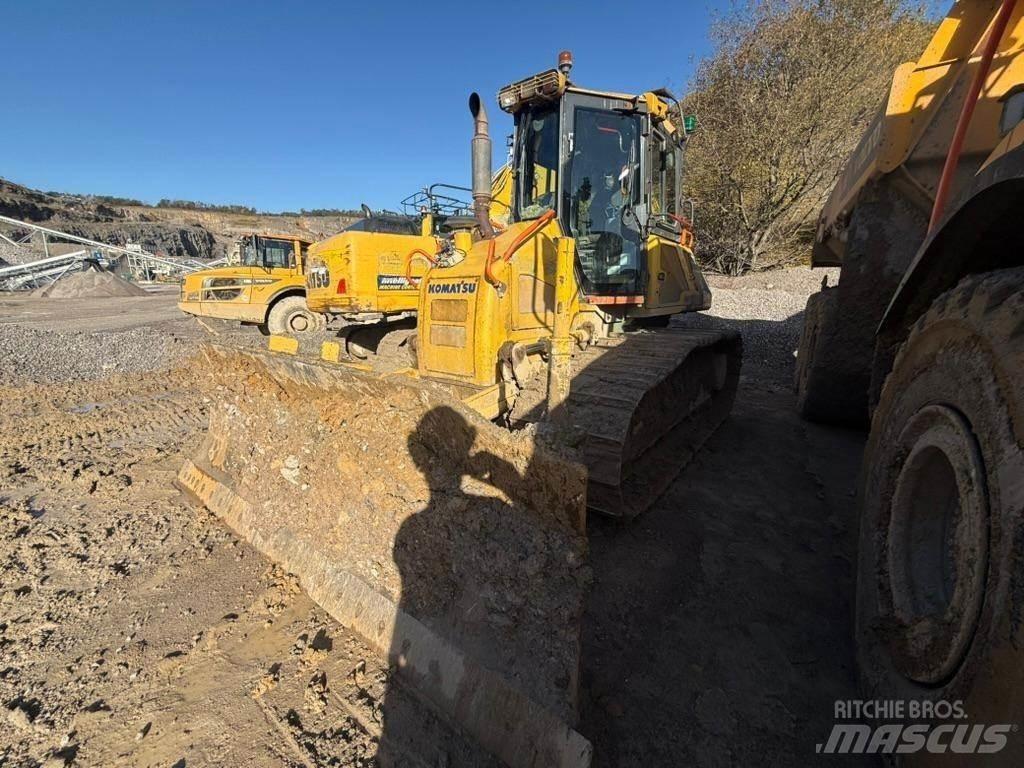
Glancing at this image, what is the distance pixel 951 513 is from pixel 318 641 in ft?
8.07

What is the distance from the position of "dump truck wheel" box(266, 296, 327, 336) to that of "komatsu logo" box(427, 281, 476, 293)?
676 cm

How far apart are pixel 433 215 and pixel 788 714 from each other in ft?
26.5

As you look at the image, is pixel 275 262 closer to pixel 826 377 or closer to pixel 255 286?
pixel 255 286

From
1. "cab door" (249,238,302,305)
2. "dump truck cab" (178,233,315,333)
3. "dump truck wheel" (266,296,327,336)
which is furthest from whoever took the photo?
"cab door" (249,238,302,305)

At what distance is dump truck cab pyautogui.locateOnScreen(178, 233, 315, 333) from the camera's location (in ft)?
30.6

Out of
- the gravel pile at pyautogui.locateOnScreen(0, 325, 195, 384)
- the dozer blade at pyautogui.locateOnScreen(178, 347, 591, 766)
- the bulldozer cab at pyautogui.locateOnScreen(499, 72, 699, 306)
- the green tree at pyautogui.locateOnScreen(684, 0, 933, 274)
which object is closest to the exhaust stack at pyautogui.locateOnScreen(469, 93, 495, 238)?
the bulldozer cab at pyautogui.locateOnScreen(499, 72, 699, 306)

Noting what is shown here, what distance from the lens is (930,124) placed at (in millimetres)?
2570

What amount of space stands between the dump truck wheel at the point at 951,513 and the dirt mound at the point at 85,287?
2868 centimetres

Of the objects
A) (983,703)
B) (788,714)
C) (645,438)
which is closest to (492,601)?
(788,714)

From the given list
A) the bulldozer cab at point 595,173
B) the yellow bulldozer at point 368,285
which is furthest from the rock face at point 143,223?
the bulldozer cab at point 595,173

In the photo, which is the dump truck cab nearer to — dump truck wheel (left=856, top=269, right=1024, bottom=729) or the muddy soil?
the muddy soil

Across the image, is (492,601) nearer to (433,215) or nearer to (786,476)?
(786,476)
